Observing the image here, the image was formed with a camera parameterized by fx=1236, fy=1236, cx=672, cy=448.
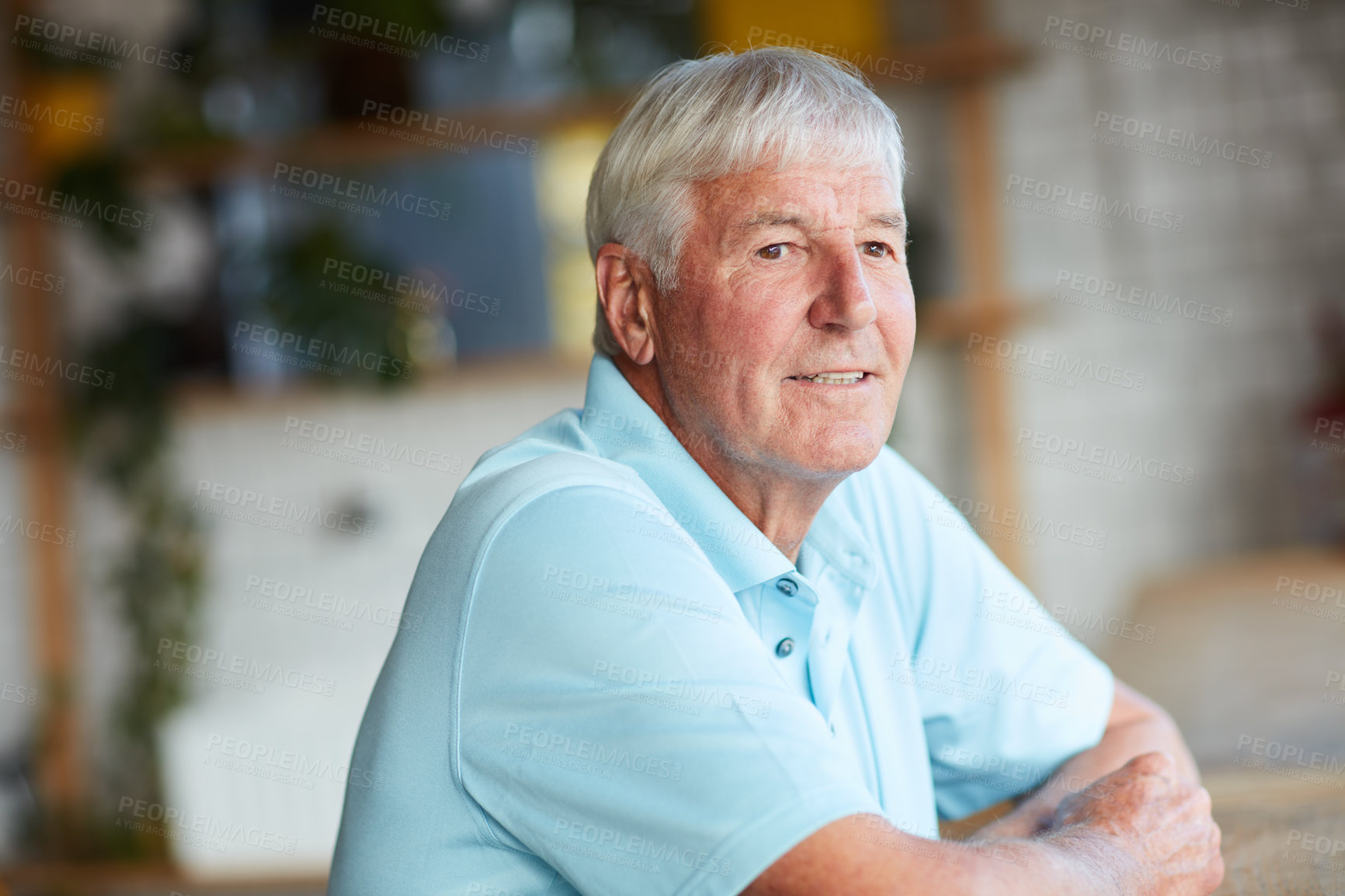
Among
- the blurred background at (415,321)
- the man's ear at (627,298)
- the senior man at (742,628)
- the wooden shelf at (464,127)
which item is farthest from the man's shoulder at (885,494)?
the wooden shelf at (464,127)

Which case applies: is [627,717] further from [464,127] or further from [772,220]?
[464,127]

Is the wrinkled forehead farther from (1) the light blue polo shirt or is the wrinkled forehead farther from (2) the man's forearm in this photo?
(2) the man's forearm

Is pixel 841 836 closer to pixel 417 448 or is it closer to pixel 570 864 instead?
pixel 570 864

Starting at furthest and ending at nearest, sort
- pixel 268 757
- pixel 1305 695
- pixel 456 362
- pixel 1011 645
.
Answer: pixel 456 362
pixel 268 757
pixel 1305 695
pixel 1011 645

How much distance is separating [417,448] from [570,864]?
2.34m

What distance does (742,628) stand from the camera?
78cm

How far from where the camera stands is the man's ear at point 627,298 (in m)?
1.03

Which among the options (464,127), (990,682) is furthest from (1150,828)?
(464,127)

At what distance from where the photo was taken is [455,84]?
9.55 feet

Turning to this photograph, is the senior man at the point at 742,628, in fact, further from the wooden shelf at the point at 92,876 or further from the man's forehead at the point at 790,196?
the wooden shelf at the point at 92,876

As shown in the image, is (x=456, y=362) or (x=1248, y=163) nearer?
(x=1248, y=163)

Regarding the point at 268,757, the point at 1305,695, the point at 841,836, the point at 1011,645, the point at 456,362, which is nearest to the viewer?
the point at 841,836

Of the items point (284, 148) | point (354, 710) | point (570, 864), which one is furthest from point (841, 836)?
point (284, 148)

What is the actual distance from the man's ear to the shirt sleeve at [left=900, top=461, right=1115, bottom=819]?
35 centimetres
